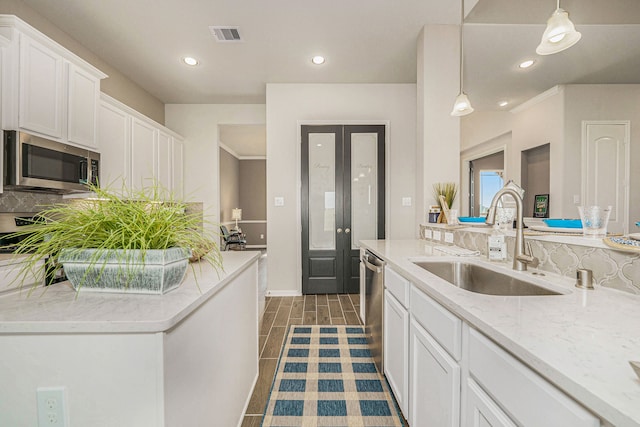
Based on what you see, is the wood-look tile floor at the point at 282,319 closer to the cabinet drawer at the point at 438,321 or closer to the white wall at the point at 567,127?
the cabinet drawer at the point at 438,321

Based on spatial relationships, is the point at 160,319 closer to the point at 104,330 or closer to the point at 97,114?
the point at 104,330

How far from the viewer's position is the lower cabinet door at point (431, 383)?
931 millimetres

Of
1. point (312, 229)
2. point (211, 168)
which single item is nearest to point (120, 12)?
point (211, 168)

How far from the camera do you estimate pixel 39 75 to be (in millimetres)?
2197

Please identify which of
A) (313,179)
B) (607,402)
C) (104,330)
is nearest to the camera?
(607,402)

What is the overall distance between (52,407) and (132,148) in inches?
134

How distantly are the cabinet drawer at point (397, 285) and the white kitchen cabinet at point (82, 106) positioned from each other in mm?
2852

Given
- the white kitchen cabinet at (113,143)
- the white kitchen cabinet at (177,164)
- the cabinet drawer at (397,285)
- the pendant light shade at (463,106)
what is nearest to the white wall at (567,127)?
the pendant light shade at (463,106)

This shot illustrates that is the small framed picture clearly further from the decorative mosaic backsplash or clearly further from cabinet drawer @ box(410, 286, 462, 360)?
cabinet drawer @ box(410, 286, 462, 360)

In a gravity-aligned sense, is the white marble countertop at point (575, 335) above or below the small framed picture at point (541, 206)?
below

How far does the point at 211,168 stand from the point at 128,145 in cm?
142

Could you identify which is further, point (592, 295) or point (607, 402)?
point (592, 295)

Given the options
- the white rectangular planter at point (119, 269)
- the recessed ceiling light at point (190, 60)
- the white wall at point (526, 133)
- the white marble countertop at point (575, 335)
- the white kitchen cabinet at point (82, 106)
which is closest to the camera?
the white marble countertop at point (575, 335)

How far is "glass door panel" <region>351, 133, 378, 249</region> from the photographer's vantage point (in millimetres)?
3959
